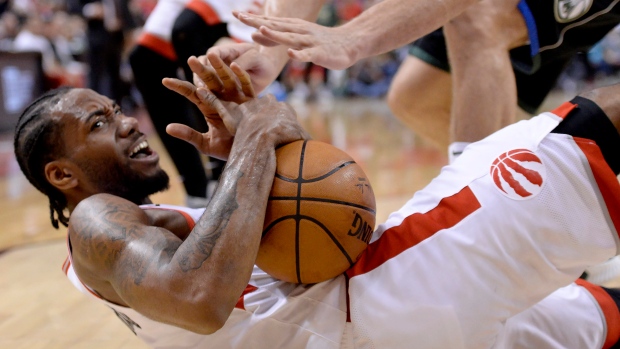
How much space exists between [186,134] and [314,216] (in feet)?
1.87

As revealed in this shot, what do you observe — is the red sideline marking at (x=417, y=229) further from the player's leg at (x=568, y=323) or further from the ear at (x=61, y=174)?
the ear at (x=61, y=174)

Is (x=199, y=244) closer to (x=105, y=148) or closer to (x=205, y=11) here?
(x=105, y=148)

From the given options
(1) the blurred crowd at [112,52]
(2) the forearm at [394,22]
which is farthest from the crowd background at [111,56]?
(2) the forearm at [394,22]

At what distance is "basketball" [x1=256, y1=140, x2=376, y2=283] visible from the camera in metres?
1.92

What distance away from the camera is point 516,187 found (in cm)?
201

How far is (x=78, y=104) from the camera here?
249cm

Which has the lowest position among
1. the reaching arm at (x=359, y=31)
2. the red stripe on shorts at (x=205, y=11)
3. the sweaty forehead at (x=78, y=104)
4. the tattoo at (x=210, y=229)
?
the red stripe on shorts at (x=205, y=11)

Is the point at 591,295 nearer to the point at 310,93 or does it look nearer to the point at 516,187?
the point at 516,187

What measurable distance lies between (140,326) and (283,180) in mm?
740

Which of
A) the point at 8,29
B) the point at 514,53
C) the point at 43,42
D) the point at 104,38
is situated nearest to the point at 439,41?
the point at 514,53

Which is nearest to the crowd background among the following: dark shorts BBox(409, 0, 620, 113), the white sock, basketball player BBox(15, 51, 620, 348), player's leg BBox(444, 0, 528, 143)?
dark shorts BBox(409, 0, 620, 113)

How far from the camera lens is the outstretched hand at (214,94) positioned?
2.07 metres

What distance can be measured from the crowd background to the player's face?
4026 millimetres

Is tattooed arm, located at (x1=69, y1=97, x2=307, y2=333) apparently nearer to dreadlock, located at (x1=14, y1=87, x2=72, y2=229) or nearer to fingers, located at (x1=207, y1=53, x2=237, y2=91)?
fingers, located at (x1=207, y1=53, x2=237, y2=91)
